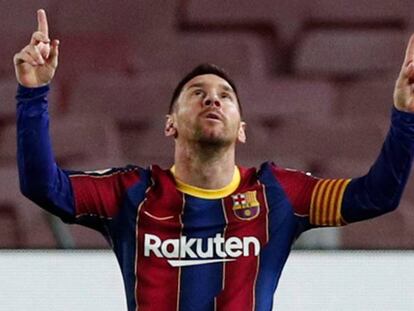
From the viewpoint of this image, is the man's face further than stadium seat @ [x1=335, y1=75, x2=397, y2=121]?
No

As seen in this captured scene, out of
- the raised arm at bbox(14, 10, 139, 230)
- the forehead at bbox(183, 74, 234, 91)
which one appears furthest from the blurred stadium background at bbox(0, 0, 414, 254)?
the raised arm at bbox(14, 10, 139, 230)

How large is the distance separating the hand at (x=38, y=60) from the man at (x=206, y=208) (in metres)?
0.10

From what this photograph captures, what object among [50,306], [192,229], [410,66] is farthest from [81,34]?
[410,66]

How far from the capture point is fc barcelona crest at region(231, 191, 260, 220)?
5.04 feet

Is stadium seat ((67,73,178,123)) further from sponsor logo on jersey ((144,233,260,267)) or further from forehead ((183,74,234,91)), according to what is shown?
sponsor logo on jersey ((144,233,260,267))

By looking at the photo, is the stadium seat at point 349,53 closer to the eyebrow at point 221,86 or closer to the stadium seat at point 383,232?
the stadium seat at point 383,232

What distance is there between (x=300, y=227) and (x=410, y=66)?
290 mm

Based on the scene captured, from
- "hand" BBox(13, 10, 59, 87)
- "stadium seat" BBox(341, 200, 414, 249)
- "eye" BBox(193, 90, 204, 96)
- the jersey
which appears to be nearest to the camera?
"hand" BBox(13, 10, 59, 87)

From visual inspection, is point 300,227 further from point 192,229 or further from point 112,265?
point 112,265

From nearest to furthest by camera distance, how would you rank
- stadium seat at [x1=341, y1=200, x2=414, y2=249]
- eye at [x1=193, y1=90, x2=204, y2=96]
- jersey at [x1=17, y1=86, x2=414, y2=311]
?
jersey at [x1=17, y1=86, x2=414, y2=311] → eye at [x1=193, y1=90, x2=204, y2=96] → stadium seat at [x1=341, y1=200, x2=414, y2=249]

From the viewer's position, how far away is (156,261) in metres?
1.50

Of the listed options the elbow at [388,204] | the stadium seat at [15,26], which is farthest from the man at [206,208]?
the stadium seat at [15,26]

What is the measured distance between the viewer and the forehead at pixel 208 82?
1593 millimetres

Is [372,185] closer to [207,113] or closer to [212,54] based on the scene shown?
[207,113]
